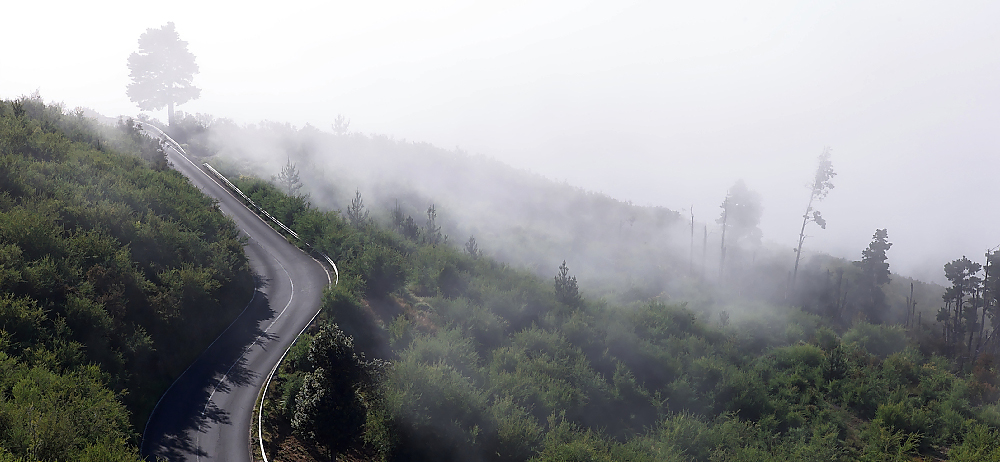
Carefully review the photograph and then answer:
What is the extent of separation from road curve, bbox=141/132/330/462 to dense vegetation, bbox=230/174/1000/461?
5.42 feet

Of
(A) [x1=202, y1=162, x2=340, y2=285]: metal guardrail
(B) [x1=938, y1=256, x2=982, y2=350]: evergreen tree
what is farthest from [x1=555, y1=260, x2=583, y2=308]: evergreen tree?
(B) [x1=938, y1=256, x2=982, y2=350]: evergreen tree

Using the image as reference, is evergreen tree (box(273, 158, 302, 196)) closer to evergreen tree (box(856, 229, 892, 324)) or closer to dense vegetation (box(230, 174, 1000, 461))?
dense vegetation (box(230, 174, 1000, 461))

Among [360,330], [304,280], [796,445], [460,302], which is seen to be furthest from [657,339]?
[304,280]

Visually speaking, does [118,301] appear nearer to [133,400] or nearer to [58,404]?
[133,400]

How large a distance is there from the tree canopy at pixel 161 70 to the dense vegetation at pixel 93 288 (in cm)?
4503

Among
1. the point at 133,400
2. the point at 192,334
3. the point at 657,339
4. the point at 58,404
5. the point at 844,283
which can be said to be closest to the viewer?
the point at 58,404

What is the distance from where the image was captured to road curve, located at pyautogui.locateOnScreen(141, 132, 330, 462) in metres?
18.0

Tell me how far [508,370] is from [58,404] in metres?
17.0

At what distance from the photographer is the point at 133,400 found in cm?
1888

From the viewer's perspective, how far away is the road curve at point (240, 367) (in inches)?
707

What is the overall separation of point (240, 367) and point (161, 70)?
232 ft

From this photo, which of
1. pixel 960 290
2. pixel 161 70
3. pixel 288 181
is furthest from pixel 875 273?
pixel 161 70

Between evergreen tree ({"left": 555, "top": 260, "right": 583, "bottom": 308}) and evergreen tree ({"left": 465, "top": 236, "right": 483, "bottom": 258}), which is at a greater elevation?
evergreen tree ({"left": 465, "top": 236, "right": 483, "bottom": 258})

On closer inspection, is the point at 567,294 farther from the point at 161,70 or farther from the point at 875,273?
the point at 161,70
